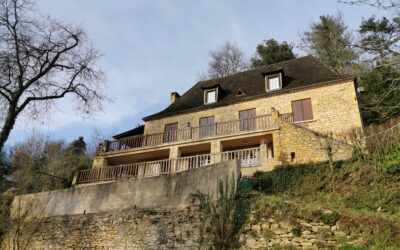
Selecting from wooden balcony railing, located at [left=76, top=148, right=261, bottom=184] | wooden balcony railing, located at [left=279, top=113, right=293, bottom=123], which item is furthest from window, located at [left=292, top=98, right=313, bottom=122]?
wooden balcony railing, located at [left=76, top=148, right=261, bottom=184]

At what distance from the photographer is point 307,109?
16906 mm

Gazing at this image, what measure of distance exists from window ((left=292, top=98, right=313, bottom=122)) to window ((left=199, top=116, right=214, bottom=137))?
180 inches

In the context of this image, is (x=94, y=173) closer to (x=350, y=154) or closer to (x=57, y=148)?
(x=350, y=154)

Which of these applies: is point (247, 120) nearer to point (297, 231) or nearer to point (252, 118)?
point (252, 118)

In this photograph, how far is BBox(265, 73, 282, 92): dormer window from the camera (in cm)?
1856

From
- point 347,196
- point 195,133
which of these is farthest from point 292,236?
point 195,133

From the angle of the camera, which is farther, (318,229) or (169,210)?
(169,210)

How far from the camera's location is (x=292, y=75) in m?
19.3

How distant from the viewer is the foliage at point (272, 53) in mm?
27344

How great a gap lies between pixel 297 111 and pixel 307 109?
1.70ft

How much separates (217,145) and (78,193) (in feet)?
23.4

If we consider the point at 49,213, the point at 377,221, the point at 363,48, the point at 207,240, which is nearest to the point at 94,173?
the point at 49,213

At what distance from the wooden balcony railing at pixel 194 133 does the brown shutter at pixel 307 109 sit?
196cm

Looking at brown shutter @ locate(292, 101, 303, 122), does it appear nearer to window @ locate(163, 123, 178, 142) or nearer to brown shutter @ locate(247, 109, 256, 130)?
brown shutter @ locate(247, 109, 256, 130)
